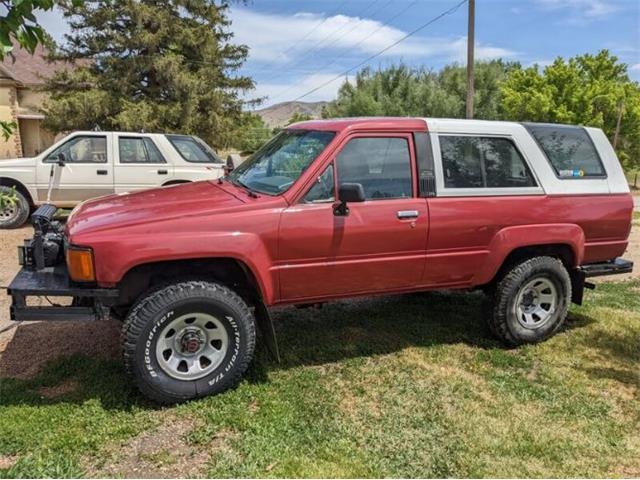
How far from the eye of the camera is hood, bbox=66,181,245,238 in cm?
353

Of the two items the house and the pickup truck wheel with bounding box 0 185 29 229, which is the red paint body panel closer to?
the pickup truck wheel with bounding box 0 185 29 229

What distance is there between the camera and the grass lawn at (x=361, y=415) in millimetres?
3049

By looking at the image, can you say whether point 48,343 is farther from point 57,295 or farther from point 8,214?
point 8,214

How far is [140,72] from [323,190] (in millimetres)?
20399

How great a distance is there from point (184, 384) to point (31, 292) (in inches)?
45.1

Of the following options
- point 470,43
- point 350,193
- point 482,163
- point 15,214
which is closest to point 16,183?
point 15,214

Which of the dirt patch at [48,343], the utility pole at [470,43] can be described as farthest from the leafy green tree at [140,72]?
the dirt patch at [48,343]

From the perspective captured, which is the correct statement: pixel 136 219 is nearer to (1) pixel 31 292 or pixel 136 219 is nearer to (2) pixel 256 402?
(1) pixel 31 292

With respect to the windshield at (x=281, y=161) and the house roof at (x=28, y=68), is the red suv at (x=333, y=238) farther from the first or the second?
the house roof at (x=28, y=68)

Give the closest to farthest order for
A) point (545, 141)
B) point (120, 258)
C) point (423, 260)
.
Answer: point (120, 258)
point (423, 260)
point (545, 141)

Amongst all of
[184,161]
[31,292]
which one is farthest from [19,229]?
[31,292]

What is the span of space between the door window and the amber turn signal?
1477 mm

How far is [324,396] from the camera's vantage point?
3785 mm

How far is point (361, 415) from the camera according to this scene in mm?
3547
